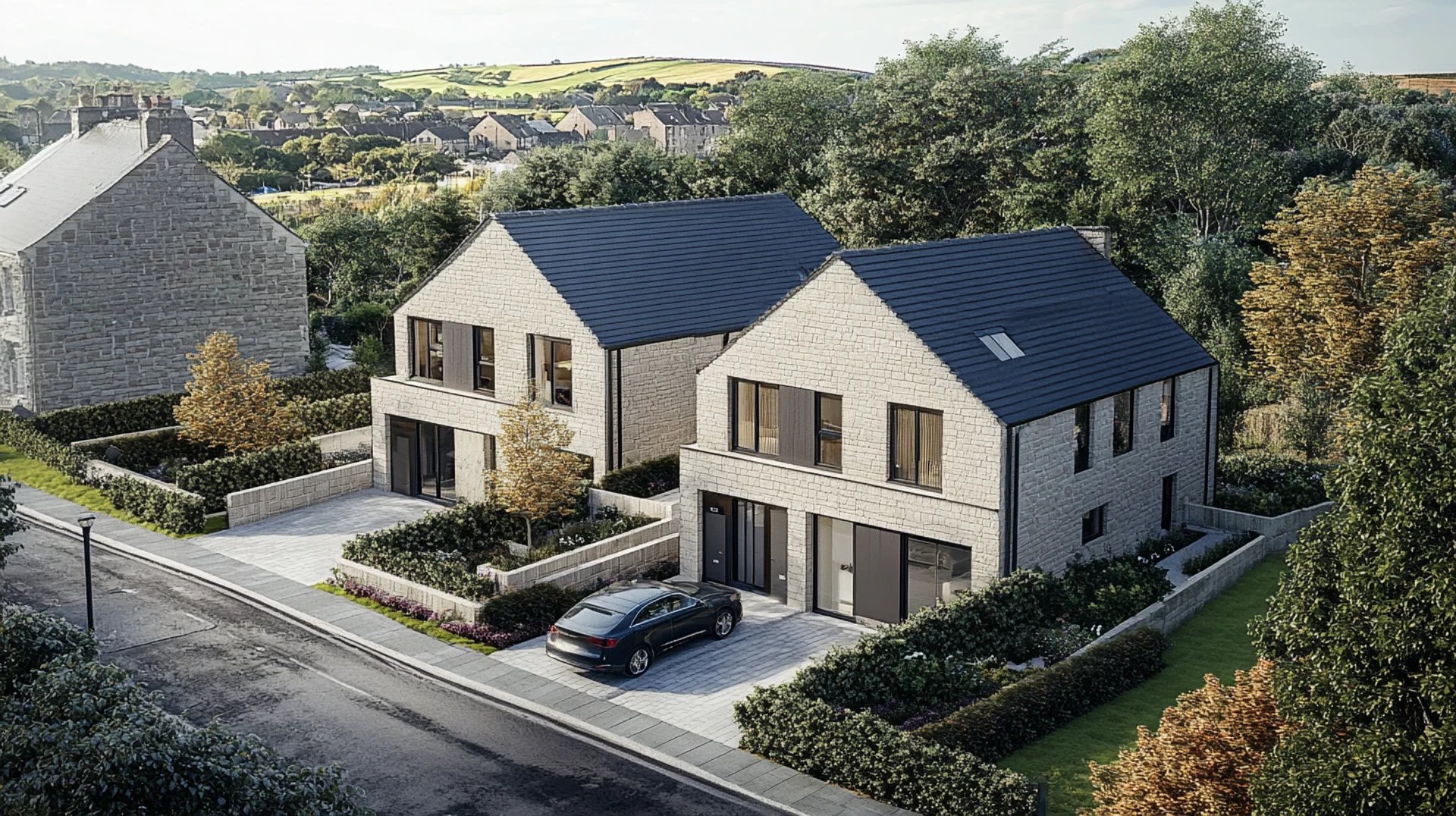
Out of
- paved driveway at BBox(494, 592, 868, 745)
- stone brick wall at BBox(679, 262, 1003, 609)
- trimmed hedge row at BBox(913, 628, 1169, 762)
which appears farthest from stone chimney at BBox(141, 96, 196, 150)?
trimmed hedge row at BBox(913, 628, 1169, 762)

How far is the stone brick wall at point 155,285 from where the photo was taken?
47.3 meters

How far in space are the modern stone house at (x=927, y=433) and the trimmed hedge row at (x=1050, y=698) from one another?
9.65 ft

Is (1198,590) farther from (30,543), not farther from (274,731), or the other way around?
(30,543)

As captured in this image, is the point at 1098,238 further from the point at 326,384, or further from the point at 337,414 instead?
the point at 326,384

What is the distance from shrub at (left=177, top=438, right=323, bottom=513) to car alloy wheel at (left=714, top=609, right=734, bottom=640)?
16.1 m

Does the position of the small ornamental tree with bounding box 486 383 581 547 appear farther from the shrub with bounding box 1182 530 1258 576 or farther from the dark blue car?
the shrub with bounding box 1182 530 1258 576

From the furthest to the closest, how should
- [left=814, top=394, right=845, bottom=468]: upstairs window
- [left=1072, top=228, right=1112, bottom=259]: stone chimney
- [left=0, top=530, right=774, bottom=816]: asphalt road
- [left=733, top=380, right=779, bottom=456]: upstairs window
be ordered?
[left=1072, top=228, right=1112, bottom=259]: stone chimney < [left=733, top=380, right=779, bottom=456]: upstairs window < [left=814, top=394, right=845, bottom=468]: upstairs window < [left=0, top=530, right=774, bottom=816]: asphalt road

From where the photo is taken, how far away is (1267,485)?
3753 centimetres

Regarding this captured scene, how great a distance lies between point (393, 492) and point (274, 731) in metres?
16.1

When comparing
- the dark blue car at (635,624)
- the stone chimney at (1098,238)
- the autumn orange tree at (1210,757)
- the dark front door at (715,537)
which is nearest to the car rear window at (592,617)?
the dark blue car at (635,624)

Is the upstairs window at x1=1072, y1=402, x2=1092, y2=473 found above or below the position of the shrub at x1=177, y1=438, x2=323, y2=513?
above

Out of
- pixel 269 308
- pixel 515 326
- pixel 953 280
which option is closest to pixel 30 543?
pixel 515 326

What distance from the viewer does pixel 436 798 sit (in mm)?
22234

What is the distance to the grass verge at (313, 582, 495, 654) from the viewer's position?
29.0m
